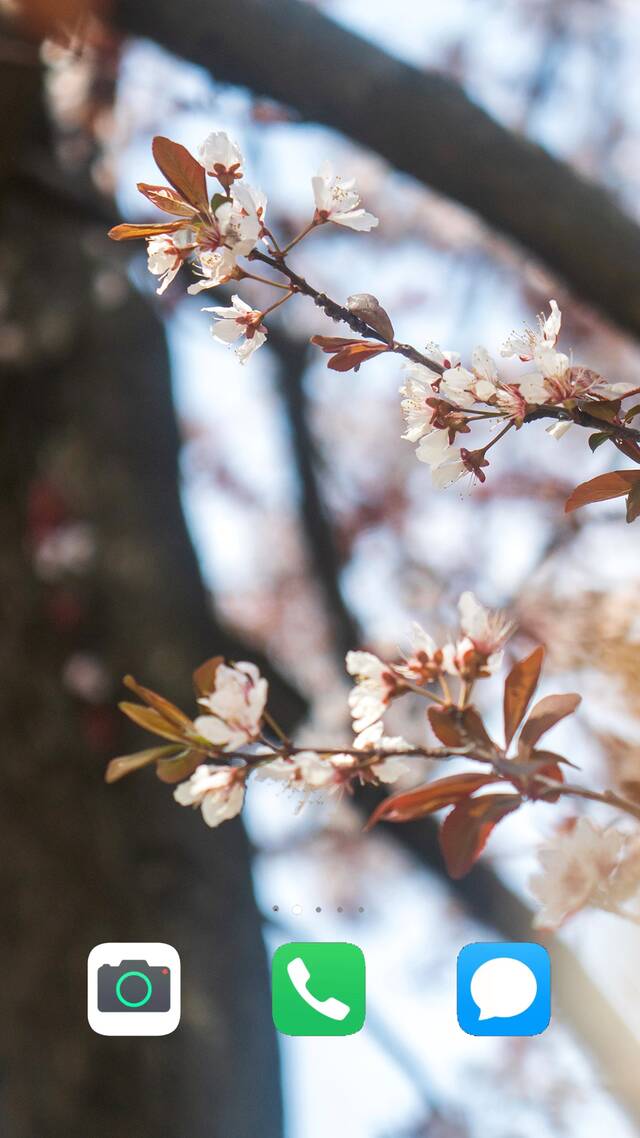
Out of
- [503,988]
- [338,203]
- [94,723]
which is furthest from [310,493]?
[338,203]

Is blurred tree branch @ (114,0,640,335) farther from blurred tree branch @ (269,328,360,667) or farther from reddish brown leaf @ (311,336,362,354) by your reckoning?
blurred tree branch @ (269,328,360,667)

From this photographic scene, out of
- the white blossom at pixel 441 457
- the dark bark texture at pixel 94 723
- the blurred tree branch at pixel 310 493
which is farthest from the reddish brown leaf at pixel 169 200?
the blurred tree branch at pixel 310 493

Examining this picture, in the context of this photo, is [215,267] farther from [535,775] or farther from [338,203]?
[535,775]

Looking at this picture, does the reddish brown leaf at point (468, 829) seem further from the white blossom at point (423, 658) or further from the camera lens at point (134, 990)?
the camera lens at point (134, 990)

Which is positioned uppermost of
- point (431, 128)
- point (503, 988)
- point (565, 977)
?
point (431, 128)

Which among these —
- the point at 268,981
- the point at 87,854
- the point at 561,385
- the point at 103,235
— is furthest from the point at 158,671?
the point at 561,385

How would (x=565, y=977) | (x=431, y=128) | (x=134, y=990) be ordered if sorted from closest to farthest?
(x=134, y=990)
(x=431, y=128)
(x=565, y=977)
